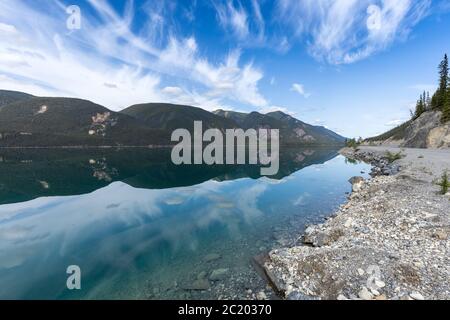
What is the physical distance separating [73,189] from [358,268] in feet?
129

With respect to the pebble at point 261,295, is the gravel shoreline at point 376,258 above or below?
above

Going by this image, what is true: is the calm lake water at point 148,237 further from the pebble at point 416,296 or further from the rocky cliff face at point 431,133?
the rocky cliff face at point 431,133

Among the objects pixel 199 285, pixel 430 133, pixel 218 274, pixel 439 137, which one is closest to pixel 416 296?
pixel 218 274

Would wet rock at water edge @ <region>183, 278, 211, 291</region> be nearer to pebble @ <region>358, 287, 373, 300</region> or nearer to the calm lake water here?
the calm lake water

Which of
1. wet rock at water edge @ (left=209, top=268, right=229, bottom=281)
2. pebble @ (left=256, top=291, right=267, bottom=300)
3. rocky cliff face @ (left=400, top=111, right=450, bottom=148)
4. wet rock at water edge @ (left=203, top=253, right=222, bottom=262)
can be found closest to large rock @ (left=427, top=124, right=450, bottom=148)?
rocky cliff face @ (left=400, top=111, right=450, bottom=148)

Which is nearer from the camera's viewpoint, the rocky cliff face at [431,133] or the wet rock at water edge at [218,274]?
the wet rock at water edge at [218,274]

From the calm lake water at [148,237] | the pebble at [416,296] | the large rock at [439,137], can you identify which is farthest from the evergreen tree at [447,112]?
the pebble at [416,296]

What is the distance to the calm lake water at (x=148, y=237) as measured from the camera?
Answer: 11.7m

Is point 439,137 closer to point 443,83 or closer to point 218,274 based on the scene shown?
point 443,83

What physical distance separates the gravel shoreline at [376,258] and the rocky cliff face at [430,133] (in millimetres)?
66501

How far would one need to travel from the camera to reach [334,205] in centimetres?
2477
